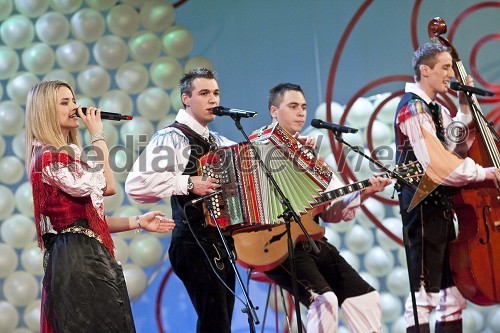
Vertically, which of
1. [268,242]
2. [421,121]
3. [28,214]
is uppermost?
[421,121]

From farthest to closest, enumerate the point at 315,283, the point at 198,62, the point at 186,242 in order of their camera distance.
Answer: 1. the point at 198,62
2. the point at 315,283
3. the point at 186,242

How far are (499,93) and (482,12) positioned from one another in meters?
0.71

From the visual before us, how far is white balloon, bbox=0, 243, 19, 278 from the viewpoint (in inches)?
202

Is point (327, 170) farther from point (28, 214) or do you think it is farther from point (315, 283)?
point (28, 214)

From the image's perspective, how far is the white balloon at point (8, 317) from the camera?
16.7 feet

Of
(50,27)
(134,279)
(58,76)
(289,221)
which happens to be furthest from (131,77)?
(289,221)

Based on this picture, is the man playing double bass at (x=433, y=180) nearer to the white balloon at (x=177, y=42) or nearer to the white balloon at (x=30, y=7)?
the white balloon at (x=177, y=42)

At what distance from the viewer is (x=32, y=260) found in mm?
5188

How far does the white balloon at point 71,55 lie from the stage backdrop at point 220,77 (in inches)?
0.4

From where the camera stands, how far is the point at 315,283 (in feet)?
14.4

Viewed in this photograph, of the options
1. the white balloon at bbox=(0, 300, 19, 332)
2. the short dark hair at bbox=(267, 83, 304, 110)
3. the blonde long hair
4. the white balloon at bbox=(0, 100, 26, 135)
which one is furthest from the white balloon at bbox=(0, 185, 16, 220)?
the short dark hair at bbox=(267, 83, 304, 110)

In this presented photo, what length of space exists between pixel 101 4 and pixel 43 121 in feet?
8.03

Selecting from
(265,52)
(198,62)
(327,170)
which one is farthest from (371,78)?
(327,170)

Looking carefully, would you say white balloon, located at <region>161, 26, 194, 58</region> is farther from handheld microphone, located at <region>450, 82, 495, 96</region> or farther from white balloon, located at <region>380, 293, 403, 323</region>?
white balloon, located at <region>380, 293, 403, 323</region>
